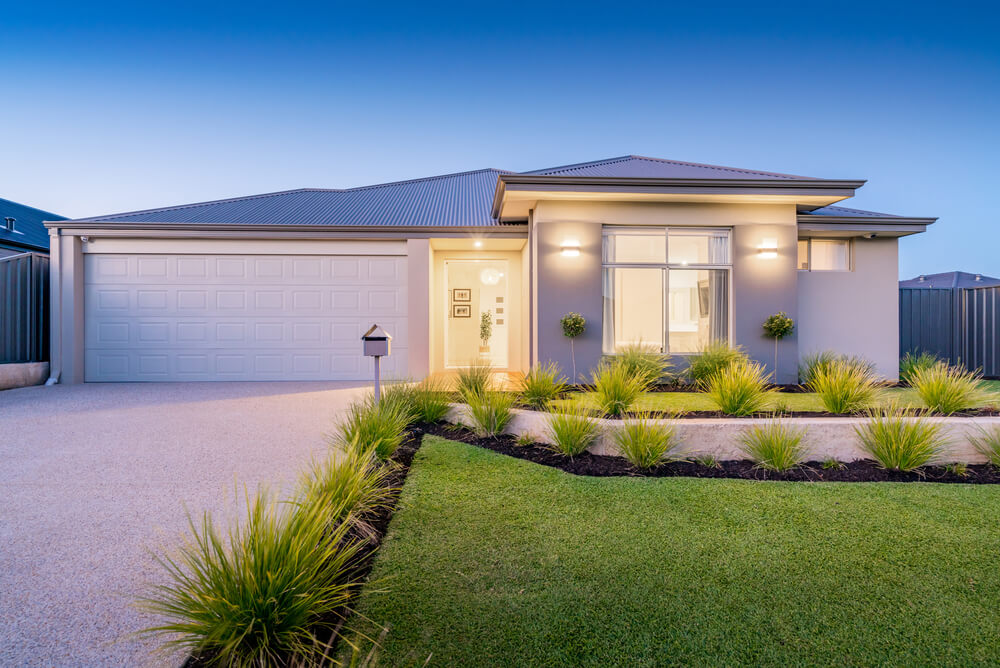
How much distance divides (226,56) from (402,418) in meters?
12.0

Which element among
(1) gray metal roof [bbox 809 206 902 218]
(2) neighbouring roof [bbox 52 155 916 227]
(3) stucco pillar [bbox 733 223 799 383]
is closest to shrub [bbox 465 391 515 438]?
(2) neighbouring roof [bbox 52 155 916 227]

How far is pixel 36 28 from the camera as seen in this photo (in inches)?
415

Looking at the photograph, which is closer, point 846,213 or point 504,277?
point 846,213

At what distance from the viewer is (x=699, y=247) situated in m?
7.53

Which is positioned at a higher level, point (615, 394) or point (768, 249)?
point (768, 249)

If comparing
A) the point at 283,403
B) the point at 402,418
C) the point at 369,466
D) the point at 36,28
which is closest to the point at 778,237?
the point at 402,418

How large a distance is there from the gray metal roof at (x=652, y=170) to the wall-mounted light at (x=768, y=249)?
1016mm

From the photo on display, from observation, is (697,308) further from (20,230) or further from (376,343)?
(20,230)

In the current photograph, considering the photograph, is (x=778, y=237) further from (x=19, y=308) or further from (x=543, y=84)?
(x=19, y=308)

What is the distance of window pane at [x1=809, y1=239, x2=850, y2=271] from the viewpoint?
821 cm

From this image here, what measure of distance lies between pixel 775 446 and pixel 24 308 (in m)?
11.6

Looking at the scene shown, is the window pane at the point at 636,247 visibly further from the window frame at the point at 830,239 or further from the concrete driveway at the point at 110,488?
the concrete driveway at the point at 110,488

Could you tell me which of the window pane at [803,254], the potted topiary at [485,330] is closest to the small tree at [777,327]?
the window pane at [803,254]

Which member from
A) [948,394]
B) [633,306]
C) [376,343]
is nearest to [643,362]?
[633,306]
